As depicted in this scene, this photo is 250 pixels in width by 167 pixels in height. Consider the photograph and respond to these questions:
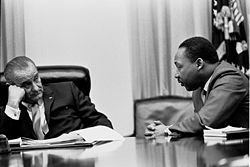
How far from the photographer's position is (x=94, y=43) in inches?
170

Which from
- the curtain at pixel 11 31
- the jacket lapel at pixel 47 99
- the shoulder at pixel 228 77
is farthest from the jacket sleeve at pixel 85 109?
the curtain at pixel 11 31

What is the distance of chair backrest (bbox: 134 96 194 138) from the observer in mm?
3473

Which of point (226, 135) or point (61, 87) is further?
point (61, 87)

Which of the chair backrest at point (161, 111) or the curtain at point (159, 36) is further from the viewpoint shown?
the curtain at point (159, 36)

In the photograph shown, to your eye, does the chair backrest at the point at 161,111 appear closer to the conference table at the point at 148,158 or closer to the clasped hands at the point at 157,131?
the clasped hands at the point at 157,131

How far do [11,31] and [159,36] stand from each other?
4.15 ft

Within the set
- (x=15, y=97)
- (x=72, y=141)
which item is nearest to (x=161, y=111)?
(x=15, y=97)

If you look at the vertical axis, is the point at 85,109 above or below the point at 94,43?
below

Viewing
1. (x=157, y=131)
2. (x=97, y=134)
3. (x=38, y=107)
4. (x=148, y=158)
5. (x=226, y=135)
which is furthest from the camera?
(x=38, y=107)

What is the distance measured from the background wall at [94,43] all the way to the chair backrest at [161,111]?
0.78m

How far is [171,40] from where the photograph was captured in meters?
4.14

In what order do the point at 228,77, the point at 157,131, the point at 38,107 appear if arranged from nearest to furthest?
1. the point at 157,131
2. the point at 228,77
3. the point at 38,107

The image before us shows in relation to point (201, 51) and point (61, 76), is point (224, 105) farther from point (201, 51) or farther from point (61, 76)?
point (61, 76)

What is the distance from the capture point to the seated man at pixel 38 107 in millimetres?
3174
